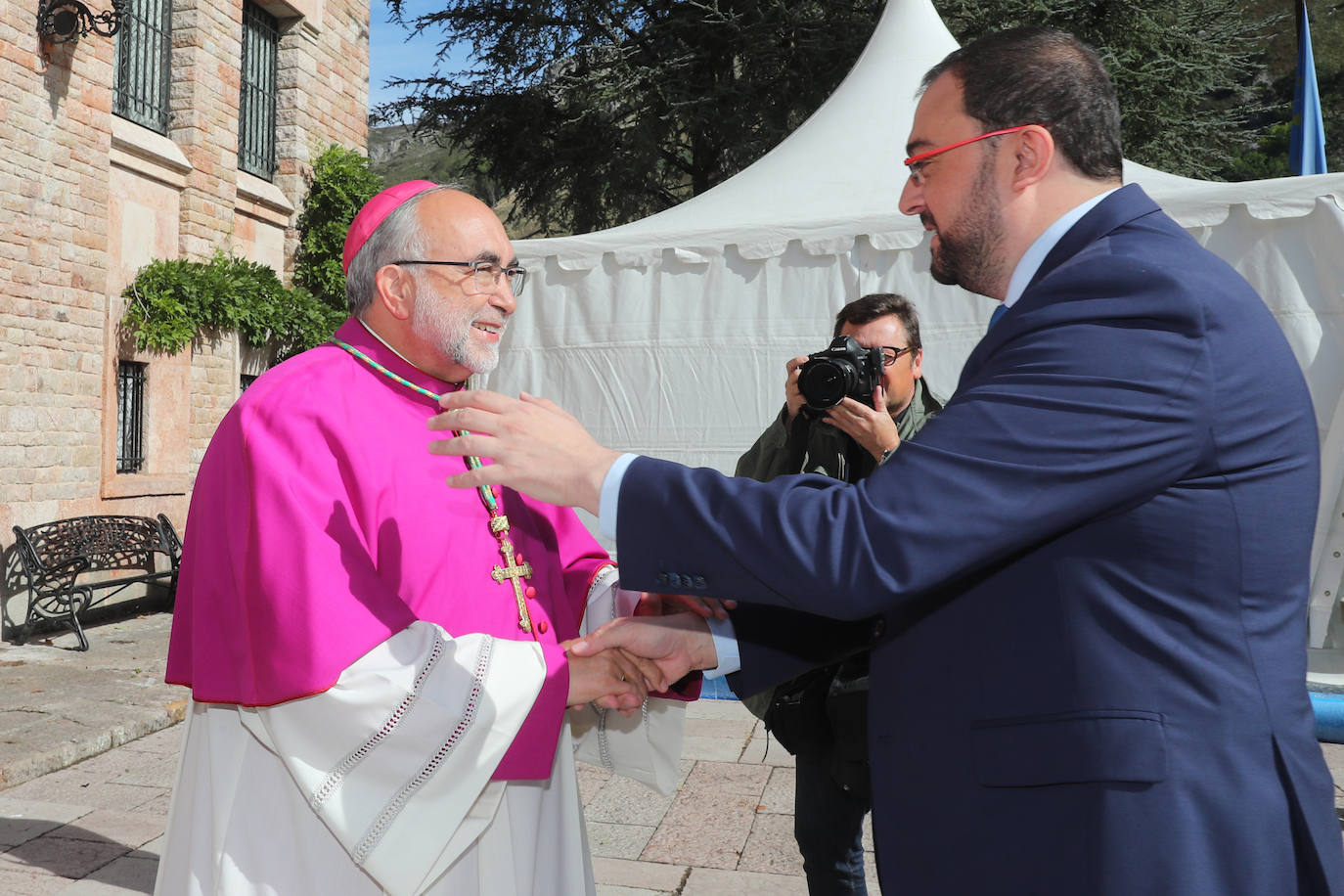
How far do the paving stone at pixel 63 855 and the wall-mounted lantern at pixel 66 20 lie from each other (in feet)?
21.7

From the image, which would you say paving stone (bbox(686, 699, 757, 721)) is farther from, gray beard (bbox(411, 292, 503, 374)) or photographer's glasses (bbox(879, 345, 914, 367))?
gray beard (bbox(411, 292, 503, 374))

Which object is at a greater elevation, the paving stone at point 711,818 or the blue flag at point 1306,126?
the blue flag at point 1306,126

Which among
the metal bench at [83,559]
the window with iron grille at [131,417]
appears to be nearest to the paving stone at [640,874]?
the metal bench at [83,559]

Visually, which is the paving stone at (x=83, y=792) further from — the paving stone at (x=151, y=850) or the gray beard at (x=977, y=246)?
the gray beard at (x=977, y=246)

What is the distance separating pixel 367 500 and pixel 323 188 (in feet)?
38.3

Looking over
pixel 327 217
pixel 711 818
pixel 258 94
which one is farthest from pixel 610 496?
pixel 258 94

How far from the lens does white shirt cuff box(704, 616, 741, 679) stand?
2.08 metres

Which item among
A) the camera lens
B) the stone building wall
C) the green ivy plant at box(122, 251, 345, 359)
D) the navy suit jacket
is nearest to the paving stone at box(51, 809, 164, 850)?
the camera lens

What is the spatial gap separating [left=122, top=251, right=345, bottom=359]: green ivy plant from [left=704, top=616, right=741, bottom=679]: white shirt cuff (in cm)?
913

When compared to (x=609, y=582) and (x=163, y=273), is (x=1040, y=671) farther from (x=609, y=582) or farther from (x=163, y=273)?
(x=163, y=273)

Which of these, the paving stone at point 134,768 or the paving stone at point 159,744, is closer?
→ the paving stone at point 134,768

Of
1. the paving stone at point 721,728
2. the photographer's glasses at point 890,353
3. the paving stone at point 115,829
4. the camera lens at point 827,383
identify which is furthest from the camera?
the paving stone at point 721,728

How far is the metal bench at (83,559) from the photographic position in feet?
27.0

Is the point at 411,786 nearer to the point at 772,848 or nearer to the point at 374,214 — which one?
the point at 374,214
